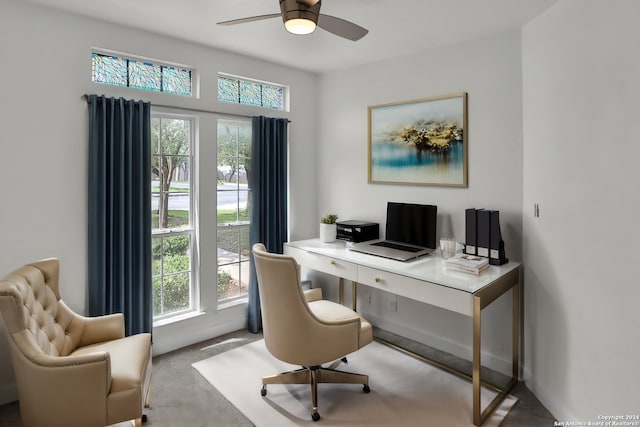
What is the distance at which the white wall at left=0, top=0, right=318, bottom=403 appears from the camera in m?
2.34

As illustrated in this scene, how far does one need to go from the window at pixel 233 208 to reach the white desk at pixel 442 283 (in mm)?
874

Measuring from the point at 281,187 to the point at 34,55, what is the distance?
2.10m

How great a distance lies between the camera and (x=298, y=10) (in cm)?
182

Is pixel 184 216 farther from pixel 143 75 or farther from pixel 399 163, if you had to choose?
pixel 399 163

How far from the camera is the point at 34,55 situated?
2410 mm

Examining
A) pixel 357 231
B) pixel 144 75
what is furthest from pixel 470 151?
pixel 144 75

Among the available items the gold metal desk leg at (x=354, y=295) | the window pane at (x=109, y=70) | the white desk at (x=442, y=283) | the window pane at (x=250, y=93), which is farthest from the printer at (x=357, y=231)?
the window pane at (x=109, y=70)

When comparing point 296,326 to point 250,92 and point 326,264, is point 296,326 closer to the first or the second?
point 326,264

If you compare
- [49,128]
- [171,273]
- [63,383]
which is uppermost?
[49,128]

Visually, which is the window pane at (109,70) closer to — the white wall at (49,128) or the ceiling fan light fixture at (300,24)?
the white wall at (49,128)

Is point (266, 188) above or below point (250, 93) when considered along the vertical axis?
below

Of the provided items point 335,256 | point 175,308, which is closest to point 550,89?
point 335,256

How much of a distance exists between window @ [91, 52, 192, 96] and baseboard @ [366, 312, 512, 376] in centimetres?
277

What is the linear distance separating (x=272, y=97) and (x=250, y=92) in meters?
0.27
